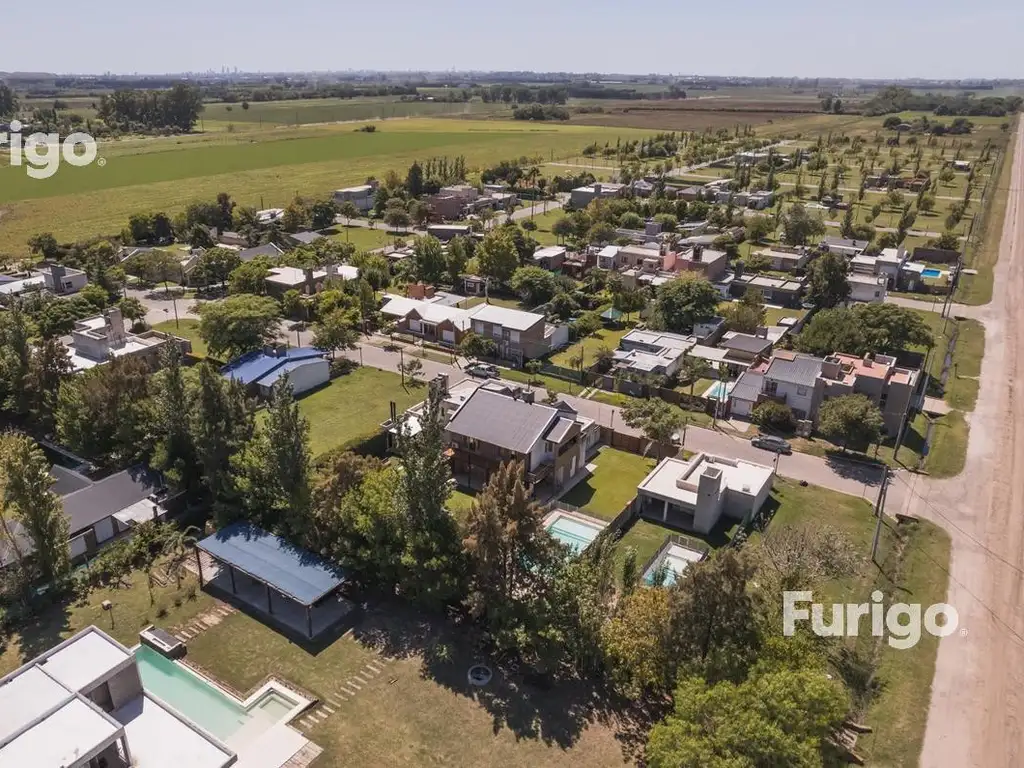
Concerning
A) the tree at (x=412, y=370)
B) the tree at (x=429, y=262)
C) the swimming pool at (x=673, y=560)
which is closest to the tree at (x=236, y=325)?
the tree at (x=412, y=370)

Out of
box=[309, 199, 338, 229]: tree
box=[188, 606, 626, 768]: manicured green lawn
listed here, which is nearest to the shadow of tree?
box=[188, 606, 626, 768]: manicured green lawn

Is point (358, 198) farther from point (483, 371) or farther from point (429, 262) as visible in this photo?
point (483, 371)

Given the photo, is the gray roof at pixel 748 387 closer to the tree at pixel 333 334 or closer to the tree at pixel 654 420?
the tree at pixel 654 420

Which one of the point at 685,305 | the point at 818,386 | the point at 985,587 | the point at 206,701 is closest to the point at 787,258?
the point at 685,305

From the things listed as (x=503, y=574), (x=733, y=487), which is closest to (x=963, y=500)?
(x=733, y=487)

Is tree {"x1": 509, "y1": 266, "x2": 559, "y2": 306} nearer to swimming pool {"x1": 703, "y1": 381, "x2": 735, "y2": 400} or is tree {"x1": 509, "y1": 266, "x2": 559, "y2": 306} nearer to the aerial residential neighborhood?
the aerial residential neighborhood

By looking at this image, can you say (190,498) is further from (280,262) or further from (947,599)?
(280,262)
